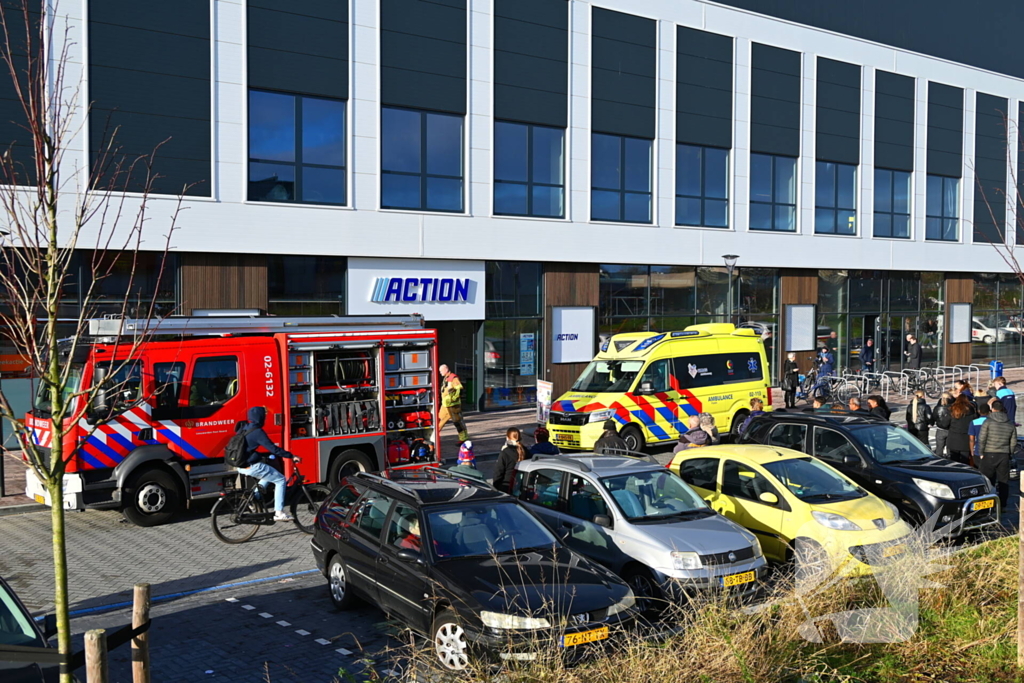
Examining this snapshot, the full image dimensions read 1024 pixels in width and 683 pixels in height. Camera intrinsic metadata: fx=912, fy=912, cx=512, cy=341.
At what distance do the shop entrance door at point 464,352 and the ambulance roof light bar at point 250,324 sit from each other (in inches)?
365

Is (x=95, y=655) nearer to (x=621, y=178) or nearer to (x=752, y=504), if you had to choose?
(x=752, y=504)

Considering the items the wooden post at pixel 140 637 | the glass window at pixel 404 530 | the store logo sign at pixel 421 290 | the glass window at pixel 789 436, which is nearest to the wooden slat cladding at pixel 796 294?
the store logo sign at pixel 421 290

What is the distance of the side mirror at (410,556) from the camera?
307 inches

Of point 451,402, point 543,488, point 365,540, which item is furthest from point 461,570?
point 451,402

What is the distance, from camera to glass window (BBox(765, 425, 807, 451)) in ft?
42.3

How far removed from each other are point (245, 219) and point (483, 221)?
21.2 ft

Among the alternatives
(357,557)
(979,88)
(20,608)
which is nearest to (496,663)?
(357,557)

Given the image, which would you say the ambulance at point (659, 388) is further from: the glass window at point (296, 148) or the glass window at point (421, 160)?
the glass window at point (296, 148)

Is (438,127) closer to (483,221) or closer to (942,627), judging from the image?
(483,221)

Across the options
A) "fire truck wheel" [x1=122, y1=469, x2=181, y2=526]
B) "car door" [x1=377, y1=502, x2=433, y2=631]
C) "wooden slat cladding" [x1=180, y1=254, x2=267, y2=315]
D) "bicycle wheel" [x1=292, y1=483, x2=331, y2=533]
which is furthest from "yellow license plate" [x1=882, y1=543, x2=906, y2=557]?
"wooden slat cladding" [x1=180, y1=254, x2=267, y2=315]

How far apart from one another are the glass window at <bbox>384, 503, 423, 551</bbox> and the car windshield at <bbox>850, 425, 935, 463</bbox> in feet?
22.3

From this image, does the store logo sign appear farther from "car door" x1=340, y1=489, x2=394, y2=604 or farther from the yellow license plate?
the yellow license plate

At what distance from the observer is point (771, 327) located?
31.5 m

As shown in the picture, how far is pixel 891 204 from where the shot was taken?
113 ft
